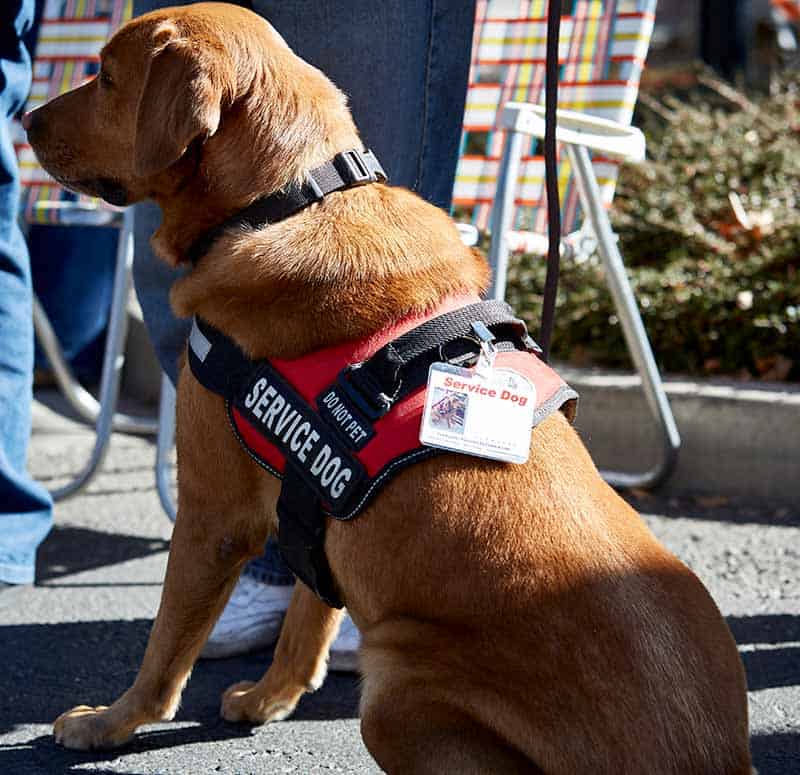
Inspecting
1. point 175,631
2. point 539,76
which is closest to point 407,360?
point 175,631

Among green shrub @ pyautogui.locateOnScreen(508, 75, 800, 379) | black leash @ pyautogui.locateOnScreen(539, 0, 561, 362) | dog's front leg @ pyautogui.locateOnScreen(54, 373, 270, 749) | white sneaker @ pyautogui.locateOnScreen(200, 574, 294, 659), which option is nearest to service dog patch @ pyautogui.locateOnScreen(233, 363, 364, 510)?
dog's front leg @ pyautogui.locateOnScreen(54, 373, 270, 749)

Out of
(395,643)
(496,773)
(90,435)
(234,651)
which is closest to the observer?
(496,773)

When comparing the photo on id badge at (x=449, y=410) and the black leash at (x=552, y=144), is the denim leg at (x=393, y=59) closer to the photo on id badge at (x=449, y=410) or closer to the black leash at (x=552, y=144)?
the black leash at (x=552, y=144)

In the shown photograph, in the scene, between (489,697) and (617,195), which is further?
(617,195)

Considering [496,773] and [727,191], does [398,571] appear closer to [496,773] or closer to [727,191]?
[496,773]

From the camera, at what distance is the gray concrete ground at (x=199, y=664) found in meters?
2.43

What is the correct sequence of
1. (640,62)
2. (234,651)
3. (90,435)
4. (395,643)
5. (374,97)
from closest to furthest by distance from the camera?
(395,643)
(374,97)
(234,651)
(640,62)
(90,435)

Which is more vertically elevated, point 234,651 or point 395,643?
point 395,643

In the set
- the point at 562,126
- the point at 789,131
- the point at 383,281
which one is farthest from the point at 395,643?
the point at 789,131

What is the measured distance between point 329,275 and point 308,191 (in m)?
0.19

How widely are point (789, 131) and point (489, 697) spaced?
4.78 metres

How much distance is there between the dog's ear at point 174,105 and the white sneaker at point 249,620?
4.05 ft

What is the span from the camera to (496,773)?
1.80 metres

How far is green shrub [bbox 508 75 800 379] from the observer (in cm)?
481
